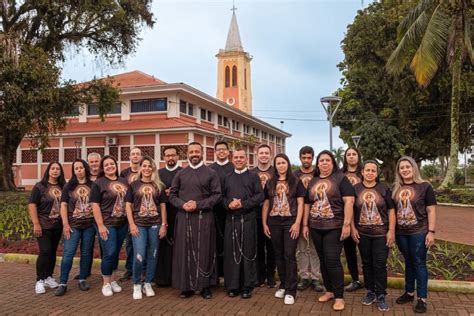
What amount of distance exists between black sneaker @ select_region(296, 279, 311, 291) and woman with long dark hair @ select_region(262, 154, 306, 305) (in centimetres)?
37

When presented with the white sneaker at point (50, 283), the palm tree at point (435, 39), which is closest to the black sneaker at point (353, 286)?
the white sneaker at point (50, 283)

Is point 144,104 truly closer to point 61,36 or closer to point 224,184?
point 61,36

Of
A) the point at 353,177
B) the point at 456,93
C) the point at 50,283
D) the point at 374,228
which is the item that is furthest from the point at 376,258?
the point at 456,93

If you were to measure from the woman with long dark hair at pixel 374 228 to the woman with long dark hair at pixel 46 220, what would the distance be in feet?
13.1

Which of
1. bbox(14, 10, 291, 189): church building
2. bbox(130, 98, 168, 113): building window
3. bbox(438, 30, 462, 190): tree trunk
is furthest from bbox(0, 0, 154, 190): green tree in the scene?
bbox(438, 30, 462, 190): tree trunk

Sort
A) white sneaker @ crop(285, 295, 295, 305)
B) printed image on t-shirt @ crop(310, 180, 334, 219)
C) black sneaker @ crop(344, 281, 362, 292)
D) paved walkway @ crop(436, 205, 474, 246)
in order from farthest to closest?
1. paved walkway @ crop(436, 205, 474, 246)
2. black sneaker @ crop(344, 281, 362, 292)
3. white sneaker @ crop(285, 295, 295, 305)
4. printed image on t-shirt @ crop(310, 180, 334, 219)

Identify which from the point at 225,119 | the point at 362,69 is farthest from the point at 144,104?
the point at 362,69

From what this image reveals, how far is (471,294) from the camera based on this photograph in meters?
5.59

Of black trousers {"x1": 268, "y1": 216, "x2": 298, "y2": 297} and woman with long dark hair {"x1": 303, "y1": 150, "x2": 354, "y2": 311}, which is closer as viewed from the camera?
woman with long dark hair {"x1": 303, "y1": 150, "x2": 354, "y2": 311}

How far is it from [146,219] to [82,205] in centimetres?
97

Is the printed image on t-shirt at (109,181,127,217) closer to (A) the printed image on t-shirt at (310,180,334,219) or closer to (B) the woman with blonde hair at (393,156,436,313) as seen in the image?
(A) the printed image on t-shirt at (310,180,334,219)

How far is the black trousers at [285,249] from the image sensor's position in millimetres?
5387

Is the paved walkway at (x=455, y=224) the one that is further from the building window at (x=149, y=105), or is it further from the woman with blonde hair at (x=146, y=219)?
the building window at (x=149, y=105)

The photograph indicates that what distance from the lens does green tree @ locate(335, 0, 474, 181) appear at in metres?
27.2
